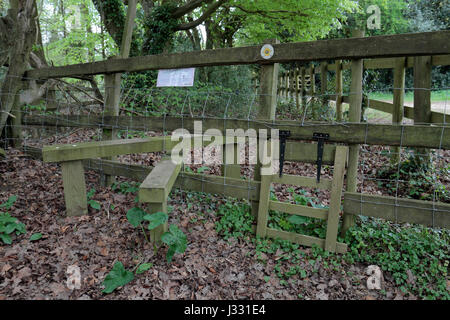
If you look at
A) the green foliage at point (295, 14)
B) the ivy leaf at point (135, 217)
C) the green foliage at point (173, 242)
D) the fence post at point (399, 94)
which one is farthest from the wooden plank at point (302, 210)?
the green foliage at point (295, 14)

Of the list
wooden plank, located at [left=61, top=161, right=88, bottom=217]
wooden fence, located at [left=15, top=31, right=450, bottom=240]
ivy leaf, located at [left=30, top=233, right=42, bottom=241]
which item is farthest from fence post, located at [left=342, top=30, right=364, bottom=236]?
ivy leaf, located at [left=30, top=233, right=42, bottom=241]

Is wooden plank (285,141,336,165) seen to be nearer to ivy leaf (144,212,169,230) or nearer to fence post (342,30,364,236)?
fence post (342,30,364,236)

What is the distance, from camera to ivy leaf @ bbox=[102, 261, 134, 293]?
238cm

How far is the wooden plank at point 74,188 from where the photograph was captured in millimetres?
3311

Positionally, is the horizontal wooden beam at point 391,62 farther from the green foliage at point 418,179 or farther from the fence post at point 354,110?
the fence post at point 354,110

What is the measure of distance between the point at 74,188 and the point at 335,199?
9.59ft

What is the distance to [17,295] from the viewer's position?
2.34 meters

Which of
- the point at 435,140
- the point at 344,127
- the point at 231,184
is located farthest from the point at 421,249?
the point at 231,184

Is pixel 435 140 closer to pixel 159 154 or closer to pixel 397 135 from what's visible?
pixel 397 135

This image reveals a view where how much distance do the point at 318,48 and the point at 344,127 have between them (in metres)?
0.84

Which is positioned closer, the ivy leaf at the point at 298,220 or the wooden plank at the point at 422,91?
the ivy leaf at the point at 298,220

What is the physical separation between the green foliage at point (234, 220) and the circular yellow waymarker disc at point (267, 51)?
1.82 metres

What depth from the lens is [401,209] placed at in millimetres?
2812

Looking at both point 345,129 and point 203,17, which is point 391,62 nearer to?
point 345,129
